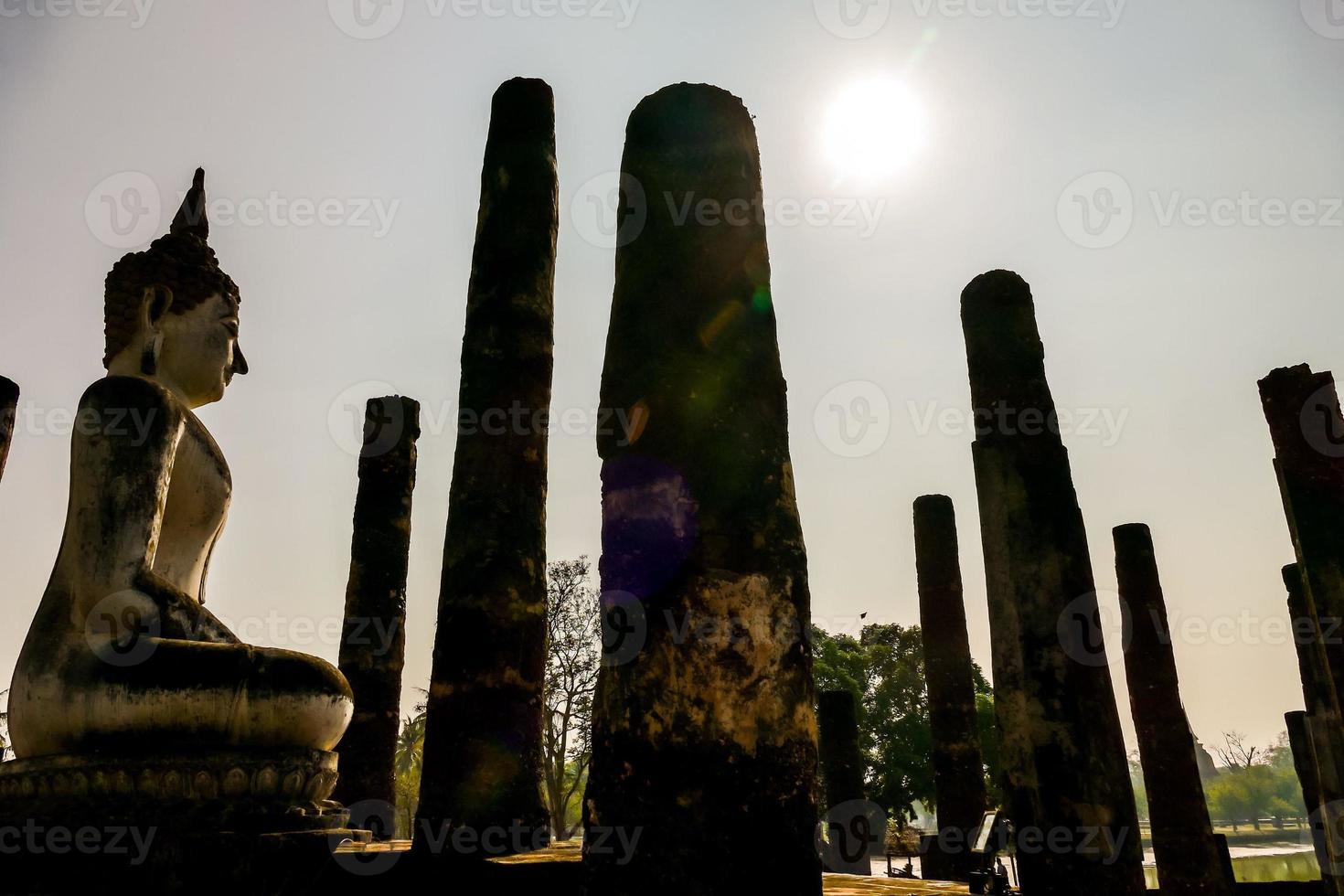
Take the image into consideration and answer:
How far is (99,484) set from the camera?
4.18 metres

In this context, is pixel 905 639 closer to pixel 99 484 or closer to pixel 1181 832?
pixel 1181 832

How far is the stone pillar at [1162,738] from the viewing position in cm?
1184

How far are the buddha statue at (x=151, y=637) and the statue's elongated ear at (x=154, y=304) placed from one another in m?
0.01

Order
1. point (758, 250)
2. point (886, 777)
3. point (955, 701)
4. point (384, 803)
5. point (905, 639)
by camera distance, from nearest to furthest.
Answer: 1. point (758, 250)
2. point (384, 803)
3. point (955, 701)
4. point (886, 777)
5. point (905, 639)

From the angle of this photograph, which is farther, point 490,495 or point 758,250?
point 490,495

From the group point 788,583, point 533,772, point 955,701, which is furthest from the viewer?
point 955,701

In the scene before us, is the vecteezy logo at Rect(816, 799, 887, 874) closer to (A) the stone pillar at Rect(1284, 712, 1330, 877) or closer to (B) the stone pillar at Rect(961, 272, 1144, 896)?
(A) the stone pillar at Rect(1284, 712, 1330, 877)

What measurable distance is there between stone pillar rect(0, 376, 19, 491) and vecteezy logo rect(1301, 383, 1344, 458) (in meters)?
12.4

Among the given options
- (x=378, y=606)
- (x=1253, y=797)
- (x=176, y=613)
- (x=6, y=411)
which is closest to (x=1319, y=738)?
(x=378, y=606)

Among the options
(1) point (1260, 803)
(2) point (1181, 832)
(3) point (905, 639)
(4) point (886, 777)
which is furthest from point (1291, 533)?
(1) point (1260, 803)

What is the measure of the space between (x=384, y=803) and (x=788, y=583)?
7.72m

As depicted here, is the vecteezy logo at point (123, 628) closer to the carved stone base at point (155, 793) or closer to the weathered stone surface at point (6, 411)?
the carved stone base at point (155, 793)

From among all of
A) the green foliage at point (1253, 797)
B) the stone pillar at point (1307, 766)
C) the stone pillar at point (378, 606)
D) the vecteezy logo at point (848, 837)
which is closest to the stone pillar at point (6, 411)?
the stone pillar at point (378, 606)

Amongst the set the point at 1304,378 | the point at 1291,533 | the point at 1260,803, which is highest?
the point at 1304,378
